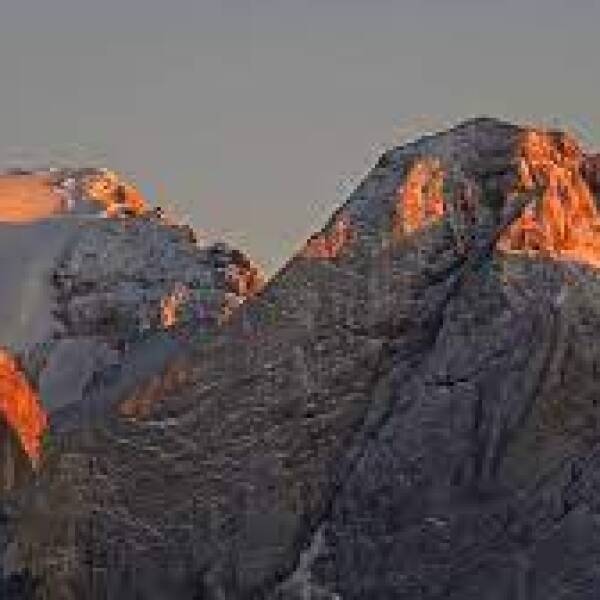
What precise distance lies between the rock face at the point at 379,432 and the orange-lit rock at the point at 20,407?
30.9ft

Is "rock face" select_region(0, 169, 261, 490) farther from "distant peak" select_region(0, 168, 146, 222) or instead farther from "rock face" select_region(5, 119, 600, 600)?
"rock face" select_region(5, 119, 600, 600)

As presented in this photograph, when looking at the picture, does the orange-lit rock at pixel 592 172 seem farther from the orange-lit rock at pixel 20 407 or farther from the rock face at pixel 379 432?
the orange-lit rock at pixel 20 407

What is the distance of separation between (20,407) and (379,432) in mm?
16125

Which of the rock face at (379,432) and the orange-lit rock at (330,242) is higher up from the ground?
the orange-lit rock at (330,242)

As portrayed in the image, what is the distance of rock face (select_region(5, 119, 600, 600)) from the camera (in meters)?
45.9

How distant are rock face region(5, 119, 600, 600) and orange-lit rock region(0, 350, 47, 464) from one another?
9.43 metres

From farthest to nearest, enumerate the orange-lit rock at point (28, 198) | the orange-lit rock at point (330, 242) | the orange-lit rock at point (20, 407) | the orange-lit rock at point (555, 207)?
1. the orange-lit rock at point (28, 198)
2. the orange-lit rock at point (20, 407)
3. the orange-lit rock at point (330, 242)
4. the orange-lit rock at point (555, 207)

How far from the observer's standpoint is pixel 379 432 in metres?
48.2

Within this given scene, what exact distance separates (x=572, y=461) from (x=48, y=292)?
45.8 meters

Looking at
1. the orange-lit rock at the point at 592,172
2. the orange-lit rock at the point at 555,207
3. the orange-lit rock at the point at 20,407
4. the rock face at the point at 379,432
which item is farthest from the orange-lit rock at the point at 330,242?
the orange-lit rock at the point at 20,407

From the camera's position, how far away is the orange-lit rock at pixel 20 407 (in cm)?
5984

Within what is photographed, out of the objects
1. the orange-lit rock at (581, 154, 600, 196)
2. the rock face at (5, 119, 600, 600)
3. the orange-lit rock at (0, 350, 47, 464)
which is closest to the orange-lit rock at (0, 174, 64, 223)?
the orange-lit rock at (0, 350, 47, 464)

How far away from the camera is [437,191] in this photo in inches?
2050

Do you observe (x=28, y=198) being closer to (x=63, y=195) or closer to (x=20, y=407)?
(x=63, y=195)
